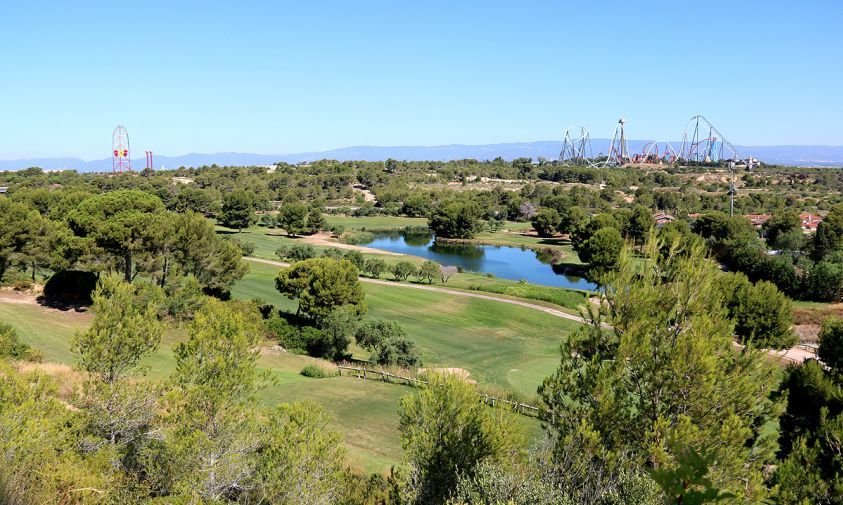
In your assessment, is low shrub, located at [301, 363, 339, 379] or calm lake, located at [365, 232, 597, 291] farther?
calm lake, located at [365, 232, 597, 291]

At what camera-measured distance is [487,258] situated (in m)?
91.4

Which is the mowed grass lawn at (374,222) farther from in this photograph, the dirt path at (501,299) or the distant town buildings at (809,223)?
the distant town buildings at (809,223)

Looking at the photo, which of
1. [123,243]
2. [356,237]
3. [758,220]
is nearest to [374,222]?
[356,237]

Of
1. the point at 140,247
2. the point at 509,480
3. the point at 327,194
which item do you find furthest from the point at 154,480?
the point at 327,194

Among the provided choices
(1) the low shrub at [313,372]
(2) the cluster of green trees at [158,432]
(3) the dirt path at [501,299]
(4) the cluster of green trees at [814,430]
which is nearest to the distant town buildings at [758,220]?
(3) the dirt path at [501,299]

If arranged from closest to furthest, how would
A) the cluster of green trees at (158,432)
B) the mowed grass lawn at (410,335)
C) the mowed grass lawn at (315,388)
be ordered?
the cluster of green trees at (158,432) < the mowed grass lawn at (315,388) < the mowed grass lawn at (410,335)

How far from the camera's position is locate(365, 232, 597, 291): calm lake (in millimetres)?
76938

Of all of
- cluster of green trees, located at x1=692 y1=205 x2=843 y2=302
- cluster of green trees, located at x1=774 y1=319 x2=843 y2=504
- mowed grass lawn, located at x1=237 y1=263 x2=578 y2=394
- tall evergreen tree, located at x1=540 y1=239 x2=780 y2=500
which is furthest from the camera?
cluster of green trees, located at x1=692 y1=205 x2=843 y2=302

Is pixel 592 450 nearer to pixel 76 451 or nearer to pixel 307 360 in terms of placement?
pixel 76 451

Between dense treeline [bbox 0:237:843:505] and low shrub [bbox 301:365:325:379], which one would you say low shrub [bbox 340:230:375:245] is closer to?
low shrub [bbox 301:365:325:379]

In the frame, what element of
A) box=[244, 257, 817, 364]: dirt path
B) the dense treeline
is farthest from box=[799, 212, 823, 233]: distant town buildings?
the dense treeline

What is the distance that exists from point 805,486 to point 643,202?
413ft

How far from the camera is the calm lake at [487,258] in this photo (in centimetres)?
7694

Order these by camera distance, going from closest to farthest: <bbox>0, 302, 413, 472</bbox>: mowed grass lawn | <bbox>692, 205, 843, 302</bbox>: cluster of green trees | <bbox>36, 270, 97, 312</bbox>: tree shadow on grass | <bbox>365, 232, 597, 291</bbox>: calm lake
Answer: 1. <bbox>0, 302, 413, 472</bbox>: mowed grass lawn
2. <bbox>36, 270, 97, 312</bbox>: tree shadow on grass
3. <bbox>692, 205, 843, 302</bbox>: cluster of green trees
4. <bbox>365, 232, 597, 291</bbox>: calm lake
